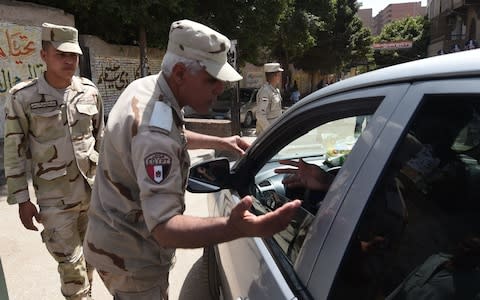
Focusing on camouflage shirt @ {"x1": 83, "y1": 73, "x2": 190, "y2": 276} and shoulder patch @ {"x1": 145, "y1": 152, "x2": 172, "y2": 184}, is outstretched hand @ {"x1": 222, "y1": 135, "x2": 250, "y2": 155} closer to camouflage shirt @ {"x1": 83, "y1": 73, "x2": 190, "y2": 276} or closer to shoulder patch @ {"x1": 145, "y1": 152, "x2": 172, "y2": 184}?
camouflage shirt @ {"x1": 83, "y1": 73, "x2": 190, "y2": 276}

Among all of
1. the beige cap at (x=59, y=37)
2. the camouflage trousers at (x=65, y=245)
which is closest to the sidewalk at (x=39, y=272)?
the camouflage trousers at (x=65, y=245)

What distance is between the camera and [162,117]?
135 cm

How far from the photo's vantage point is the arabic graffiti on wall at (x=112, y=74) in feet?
34.2

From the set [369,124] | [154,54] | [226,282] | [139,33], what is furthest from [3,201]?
[154,54]

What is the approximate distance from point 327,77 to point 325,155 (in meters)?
35.6

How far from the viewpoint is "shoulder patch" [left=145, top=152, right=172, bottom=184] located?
49.6 inches

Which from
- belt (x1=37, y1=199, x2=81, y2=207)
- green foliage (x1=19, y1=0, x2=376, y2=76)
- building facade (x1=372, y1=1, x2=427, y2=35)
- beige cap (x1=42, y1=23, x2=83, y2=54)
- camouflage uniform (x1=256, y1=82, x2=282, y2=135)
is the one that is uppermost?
building facade (x1=372, y1=1, x2=427, y2=35)

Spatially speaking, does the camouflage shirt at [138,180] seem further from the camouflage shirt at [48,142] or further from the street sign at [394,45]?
the street sign at [394,45]

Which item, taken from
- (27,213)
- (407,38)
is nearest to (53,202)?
(27,213)

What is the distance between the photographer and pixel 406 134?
0.98m

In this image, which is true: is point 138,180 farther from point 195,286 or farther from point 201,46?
point 195,286

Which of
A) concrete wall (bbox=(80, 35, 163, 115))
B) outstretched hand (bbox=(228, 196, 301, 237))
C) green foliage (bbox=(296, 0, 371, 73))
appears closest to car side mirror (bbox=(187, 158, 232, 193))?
outstretched hand (bbox=(228, 196, 301, 237))

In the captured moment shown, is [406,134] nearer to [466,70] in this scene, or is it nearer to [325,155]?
[466,70]

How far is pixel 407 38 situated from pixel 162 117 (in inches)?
2156
